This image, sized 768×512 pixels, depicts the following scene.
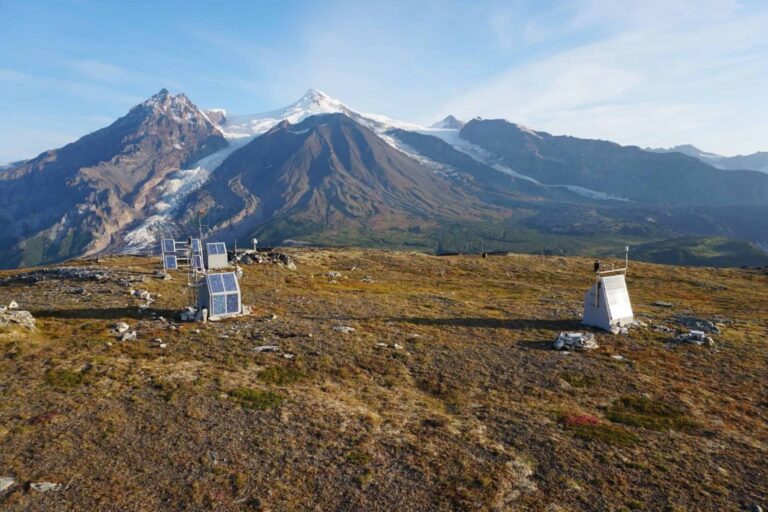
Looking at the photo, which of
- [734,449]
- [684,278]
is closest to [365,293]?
[734,449]

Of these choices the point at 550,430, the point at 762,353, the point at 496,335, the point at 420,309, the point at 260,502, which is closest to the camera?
the point at 260,502

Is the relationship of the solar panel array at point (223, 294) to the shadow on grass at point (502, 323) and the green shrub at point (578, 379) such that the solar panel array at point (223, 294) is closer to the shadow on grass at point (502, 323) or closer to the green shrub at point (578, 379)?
the shadow on grass at point (502, 323)

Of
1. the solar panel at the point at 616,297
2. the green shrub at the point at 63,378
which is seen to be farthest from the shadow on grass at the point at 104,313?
the solar panel at the point at 616,297

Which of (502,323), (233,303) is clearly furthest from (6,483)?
(502,323)

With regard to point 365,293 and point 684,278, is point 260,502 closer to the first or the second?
point 365,293

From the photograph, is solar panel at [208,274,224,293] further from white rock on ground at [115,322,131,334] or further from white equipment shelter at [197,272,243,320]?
white rock on ground at [115,322,131,334]

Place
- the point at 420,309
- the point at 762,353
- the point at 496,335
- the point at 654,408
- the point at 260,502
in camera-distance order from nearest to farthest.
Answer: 1. the point at 260,502
2. the point at 654,408
3. the point at 762,353
4. the point at 496,335
5. the point at 420,309

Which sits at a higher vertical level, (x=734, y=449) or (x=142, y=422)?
(x=142, y=422)
